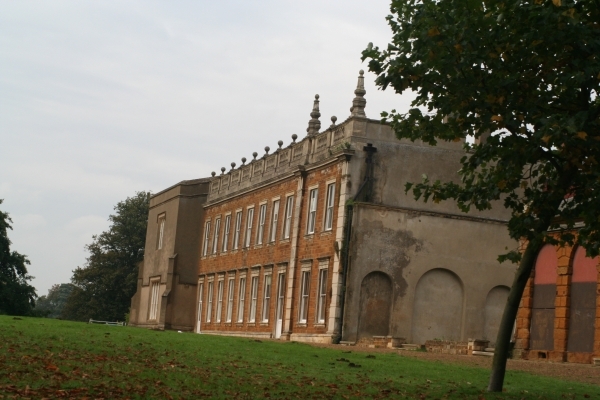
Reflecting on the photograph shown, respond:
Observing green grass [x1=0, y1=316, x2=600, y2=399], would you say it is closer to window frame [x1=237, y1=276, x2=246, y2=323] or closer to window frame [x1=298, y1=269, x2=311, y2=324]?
window frame [x1=298, y1=269, x2=311, y2=324]

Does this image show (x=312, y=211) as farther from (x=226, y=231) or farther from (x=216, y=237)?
(x=216, y=237)

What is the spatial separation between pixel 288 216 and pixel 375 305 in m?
8.28

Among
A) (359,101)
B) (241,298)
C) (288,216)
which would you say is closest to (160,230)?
(241,298)

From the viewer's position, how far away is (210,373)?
17.8 m

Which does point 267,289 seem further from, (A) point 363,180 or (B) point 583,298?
(B) point 583,298

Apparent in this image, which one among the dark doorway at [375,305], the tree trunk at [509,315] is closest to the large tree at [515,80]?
the tree trunk at [509,315]

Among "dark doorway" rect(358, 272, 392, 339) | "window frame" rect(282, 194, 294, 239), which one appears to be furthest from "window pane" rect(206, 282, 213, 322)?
"dark doorway" rect(358, 272, 392, 339)

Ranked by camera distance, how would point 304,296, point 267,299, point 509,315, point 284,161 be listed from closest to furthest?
point 509,315, point 304,296, point 267,299, point 284,161

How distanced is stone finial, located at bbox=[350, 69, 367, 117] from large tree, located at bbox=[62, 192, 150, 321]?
154 feet

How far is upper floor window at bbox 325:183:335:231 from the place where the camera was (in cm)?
4156

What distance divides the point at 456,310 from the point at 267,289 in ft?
34.8

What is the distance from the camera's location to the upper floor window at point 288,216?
45969mm

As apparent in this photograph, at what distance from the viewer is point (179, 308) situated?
58.0m

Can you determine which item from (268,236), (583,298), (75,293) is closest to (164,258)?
(268,236)
